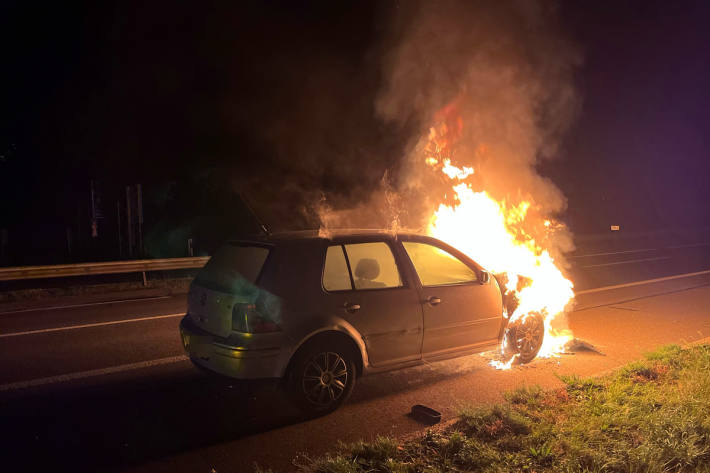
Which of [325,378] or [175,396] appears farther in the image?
[175,396]

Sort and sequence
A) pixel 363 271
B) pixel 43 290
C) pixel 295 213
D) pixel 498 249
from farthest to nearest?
pixel 295 213 < pixel 43 290 < pixel 498 249 < pixel 363 271

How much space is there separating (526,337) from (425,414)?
2115 mm

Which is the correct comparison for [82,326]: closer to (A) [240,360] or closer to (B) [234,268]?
(B) [234,268]

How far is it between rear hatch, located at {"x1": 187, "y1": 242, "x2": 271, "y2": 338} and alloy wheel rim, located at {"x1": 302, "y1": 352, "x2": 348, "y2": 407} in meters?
0.78

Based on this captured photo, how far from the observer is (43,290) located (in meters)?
12.3

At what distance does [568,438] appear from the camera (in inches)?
154

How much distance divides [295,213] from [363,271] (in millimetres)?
20368

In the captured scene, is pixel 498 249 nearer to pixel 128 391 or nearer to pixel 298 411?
pixel 298 411

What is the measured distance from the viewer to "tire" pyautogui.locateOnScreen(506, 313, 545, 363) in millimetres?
6109

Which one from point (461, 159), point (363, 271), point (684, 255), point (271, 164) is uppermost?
point (271, 164)

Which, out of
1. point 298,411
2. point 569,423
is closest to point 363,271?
point 298,411

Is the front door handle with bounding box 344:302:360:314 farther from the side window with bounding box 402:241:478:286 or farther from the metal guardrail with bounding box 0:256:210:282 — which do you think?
the metal guardrail with bounding box 0:256:210:282

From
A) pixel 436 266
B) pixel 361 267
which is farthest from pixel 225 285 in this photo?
pixel 436 266

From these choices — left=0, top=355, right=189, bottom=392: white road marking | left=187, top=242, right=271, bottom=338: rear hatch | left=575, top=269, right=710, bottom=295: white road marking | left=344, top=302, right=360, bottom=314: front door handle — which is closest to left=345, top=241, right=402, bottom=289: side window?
left=344, top=302, right=360, bottom=314: front door handle
